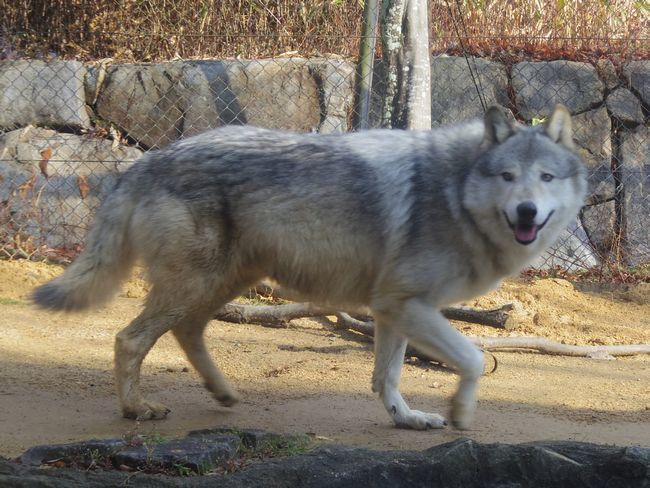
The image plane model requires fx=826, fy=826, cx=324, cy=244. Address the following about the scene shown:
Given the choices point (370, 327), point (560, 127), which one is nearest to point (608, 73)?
point (370, 327)

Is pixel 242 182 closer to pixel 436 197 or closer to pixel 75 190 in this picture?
pixel 436 197

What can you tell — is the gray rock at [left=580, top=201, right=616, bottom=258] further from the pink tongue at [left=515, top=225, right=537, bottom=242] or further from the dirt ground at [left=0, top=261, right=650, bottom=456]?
the pink tongue at [left=515, top=225, right=537, bottom=242]

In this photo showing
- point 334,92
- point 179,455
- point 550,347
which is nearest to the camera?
point 179,455

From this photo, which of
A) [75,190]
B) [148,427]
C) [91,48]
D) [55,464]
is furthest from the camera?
[91,48]

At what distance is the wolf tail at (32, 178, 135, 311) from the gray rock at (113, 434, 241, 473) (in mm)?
1483

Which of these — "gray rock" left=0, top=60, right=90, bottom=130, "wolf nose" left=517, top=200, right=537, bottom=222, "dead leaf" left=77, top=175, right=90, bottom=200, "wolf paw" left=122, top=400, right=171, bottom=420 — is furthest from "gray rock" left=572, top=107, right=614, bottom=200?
"wolf paw" left=122, top=400, right=171, bottom=420

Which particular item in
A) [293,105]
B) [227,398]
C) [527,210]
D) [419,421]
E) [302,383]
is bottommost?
[302,383]

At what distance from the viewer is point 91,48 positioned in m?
10.3

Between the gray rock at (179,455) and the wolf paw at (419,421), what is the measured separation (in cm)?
139

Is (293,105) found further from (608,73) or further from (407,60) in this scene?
(608,73)

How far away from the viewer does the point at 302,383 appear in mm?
5188

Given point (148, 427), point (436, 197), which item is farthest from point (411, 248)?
point (148, 427)

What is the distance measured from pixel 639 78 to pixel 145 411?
7.56m

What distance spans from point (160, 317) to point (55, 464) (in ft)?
4.47
